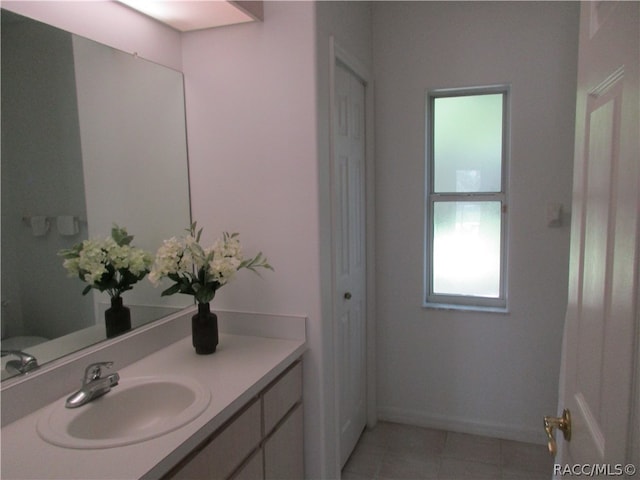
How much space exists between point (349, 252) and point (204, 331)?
94 cm

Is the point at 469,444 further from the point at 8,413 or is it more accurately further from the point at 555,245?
the point at 8,413

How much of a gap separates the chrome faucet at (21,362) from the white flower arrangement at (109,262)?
274 mm

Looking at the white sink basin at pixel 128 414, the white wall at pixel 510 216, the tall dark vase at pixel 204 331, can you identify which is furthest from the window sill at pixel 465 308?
the white sink basin at pixel 128 414

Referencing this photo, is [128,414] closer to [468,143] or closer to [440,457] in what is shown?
[440,457]

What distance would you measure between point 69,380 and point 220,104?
1.24 meters

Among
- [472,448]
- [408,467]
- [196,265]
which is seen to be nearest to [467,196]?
[472,448]

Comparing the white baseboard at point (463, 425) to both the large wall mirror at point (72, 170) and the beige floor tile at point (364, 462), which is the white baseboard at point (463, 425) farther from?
the large wall mirror at point (72, 170)

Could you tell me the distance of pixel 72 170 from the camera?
1.51 meters

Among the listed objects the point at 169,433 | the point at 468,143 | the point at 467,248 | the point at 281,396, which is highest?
the point at 468,143

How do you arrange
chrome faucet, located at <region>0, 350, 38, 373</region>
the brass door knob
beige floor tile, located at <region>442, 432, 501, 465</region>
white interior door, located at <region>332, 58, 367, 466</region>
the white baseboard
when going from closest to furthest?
the brass door knob, chrome faucet, located at <region>0, 350, 38, 373</region>, white interior door, located at <region>332, 58, 367, 466</region>, beige floor tile, located at <region>442, 432, 501, 465</region>, the white baseboard

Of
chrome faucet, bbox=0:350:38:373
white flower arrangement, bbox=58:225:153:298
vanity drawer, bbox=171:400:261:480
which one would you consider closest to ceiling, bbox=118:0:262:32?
white flower arrangement, bbox=58:225:153:298

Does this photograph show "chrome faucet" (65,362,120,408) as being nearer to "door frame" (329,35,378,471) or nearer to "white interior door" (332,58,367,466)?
"white interior door" (332,58,367,466)

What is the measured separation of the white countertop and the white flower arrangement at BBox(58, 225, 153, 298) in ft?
1.06

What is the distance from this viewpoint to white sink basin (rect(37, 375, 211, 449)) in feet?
3.79
